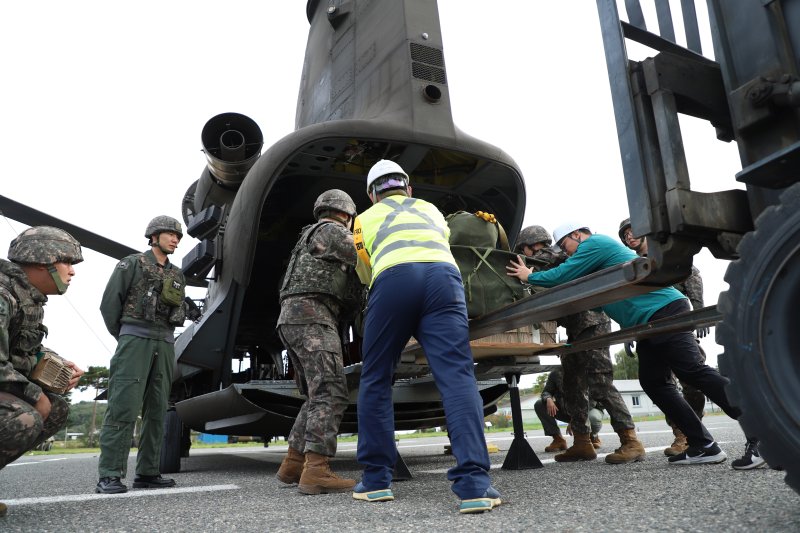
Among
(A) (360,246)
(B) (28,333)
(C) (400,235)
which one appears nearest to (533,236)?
(A) (360,246)

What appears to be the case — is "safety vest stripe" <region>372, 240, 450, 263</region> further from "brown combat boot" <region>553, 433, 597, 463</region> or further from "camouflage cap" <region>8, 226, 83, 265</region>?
"brown combat boot" <region>553, 433, 597, 463</region>

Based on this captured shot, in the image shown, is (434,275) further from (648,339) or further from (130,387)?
(130,387)

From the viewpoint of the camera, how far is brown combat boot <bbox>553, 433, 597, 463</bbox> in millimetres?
4453

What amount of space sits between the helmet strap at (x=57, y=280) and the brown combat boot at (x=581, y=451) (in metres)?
3.66

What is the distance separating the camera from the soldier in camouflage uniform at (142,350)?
3.68 metres

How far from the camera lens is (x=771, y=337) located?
1.55m

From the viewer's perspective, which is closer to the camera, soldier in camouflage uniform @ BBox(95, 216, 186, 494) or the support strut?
soldier in camouflage uniform @ BBox(95, 216, 186, 494)

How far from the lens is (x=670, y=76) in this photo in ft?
6.75

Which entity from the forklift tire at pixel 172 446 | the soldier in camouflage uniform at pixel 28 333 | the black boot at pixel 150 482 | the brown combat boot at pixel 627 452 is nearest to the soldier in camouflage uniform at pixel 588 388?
the brown combat boot at pixel 627 452

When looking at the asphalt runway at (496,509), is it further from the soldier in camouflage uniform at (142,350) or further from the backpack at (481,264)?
the backpack at (481,264)

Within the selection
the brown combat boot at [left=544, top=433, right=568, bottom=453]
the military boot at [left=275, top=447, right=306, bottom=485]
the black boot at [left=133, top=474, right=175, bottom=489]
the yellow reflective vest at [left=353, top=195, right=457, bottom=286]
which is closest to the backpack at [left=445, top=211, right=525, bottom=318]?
the yellow reflective vest at [left=353, top=195, right=457, bottom=286]

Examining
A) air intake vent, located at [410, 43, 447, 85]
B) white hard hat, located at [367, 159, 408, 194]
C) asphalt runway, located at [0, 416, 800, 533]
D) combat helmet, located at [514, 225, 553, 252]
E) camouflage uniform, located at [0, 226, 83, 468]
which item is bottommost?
asphalt runway, located at [0, 416, 800, 533]

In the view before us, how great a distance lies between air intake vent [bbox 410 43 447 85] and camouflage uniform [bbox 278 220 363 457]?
6.81 ft

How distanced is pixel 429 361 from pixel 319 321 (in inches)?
46.1
